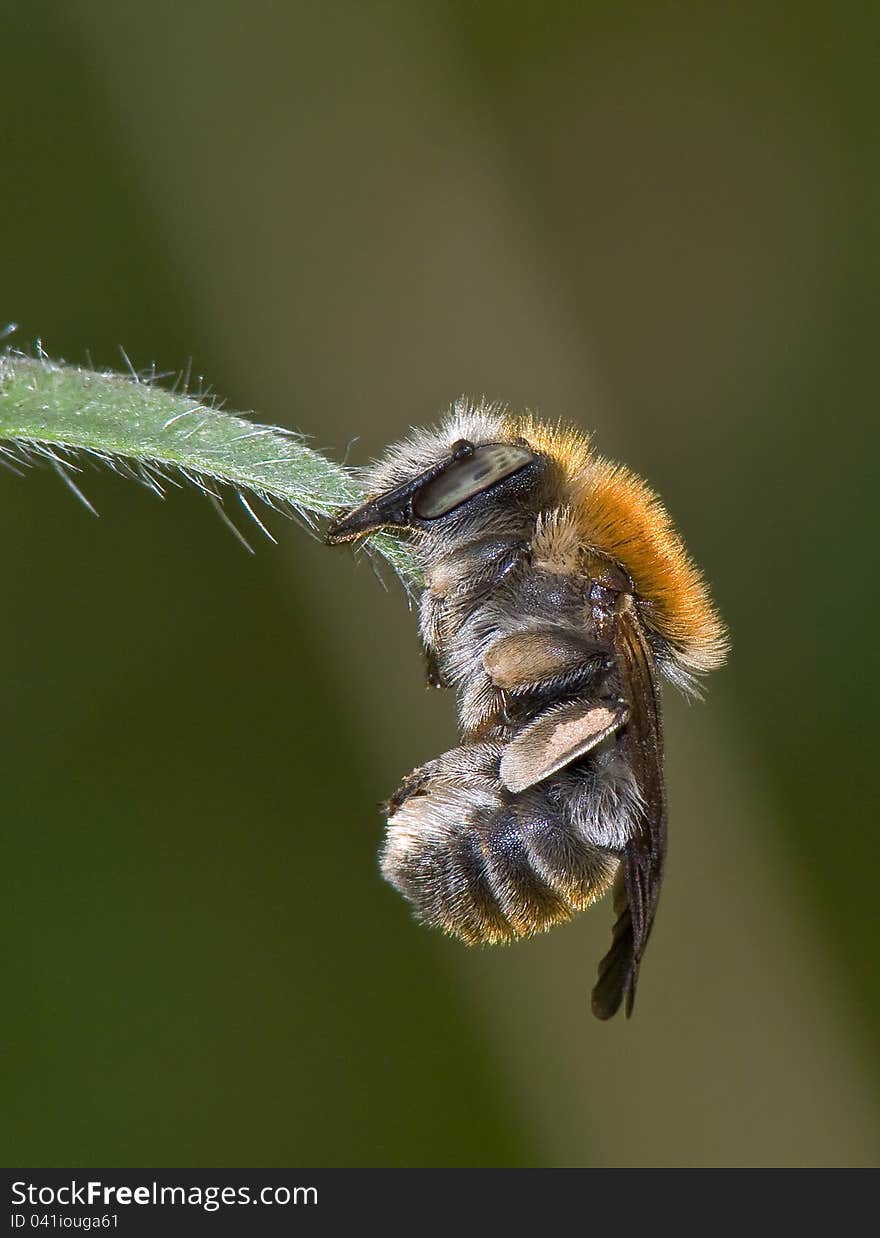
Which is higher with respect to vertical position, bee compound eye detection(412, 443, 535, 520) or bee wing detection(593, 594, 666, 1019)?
bee compound eye detection(412, 443, 535, 520)

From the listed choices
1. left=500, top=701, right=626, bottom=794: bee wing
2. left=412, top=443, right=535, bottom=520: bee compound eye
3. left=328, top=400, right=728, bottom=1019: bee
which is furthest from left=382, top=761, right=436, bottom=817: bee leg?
left=412, top=443, right=535, bottom=520: bee compound eye

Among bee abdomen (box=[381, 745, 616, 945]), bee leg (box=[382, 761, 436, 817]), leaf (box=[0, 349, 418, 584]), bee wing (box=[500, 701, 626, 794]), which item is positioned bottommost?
bee abdomen (box=[381, 745, 616, 945])

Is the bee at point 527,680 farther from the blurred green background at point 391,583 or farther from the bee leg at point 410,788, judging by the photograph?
the blurred green background at point 391,583

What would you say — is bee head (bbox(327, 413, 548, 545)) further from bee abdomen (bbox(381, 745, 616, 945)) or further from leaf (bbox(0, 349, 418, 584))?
bee abdomen (bbox(381, 745, 616, 945))

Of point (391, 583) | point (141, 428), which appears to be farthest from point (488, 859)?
point (391, 583)

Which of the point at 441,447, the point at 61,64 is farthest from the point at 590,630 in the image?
the point at 61,64

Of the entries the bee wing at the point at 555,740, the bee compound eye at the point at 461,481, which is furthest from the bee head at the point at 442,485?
the bee wing at the point at 555,740

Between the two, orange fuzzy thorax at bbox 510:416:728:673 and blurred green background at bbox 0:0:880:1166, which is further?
blurred green background at bbox 0:0:880:1166

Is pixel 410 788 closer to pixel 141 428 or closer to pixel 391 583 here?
pixel 141 428
